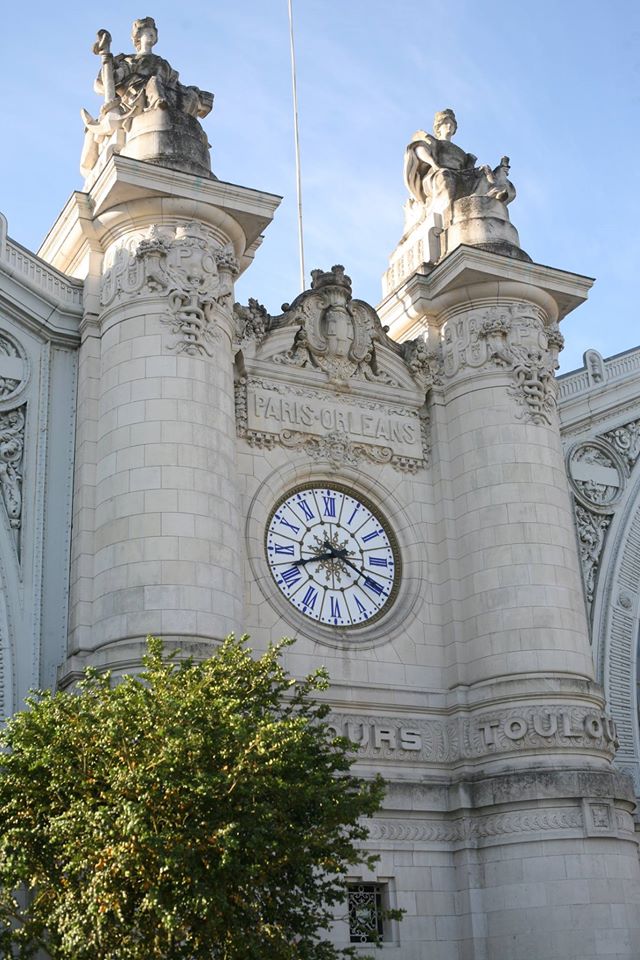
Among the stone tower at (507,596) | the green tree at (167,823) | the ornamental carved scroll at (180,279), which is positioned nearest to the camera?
the green tree at (167,823)

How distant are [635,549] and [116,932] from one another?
16715 millimetres

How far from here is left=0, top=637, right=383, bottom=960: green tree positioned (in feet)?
53.7

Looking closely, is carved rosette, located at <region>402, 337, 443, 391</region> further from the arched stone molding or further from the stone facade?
the arched stone molding

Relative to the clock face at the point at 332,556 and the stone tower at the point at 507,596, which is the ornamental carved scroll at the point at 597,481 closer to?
the stone tower at the point at 507,596

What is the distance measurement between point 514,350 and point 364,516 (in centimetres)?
473

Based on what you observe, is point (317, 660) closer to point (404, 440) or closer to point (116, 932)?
point (404, 440)

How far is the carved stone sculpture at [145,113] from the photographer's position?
25.7 meters

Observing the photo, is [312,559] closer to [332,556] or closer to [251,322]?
[332,556]

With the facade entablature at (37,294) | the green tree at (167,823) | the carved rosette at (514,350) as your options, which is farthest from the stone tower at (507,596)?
the facade entablature at (37,294)

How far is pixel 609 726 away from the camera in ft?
81.4

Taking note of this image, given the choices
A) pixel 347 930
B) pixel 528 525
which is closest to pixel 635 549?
pixel 528 525

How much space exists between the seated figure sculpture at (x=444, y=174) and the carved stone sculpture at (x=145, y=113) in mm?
5780

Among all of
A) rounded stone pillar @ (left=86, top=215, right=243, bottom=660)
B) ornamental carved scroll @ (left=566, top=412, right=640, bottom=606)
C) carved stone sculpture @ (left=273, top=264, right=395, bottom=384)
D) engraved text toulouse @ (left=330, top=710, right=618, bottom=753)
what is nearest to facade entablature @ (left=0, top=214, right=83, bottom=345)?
rounded stone pillar @ (left=86, top=215, right=243, bottom=660)

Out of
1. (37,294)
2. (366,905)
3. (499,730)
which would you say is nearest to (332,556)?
(499,730)
